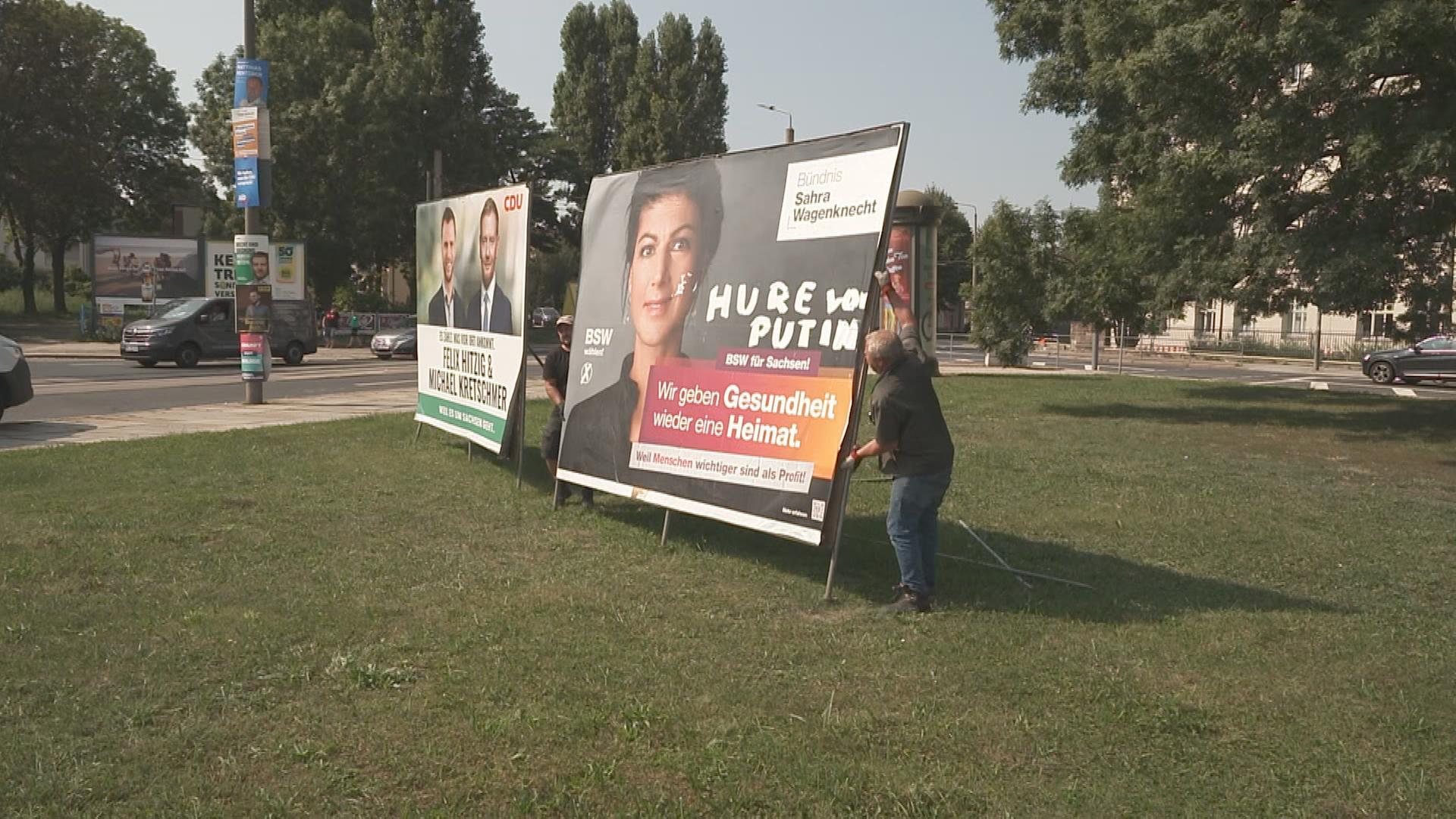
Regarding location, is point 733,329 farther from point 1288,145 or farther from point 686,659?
point 1288,145

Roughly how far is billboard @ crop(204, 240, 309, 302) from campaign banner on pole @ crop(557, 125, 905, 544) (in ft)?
99.9

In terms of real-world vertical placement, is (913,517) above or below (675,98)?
below

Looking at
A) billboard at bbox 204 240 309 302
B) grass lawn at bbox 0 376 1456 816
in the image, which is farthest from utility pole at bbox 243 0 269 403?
billboard at bbox 204 240 309 302

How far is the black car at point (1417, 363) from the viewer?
3244 cm

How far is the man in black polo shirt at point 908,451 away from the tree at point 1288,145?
11.2m

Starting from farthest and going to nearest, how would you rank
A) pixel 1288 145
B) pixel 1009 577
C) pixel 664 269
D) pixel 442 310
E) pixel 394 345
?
pixel 394 345, pixel 1288 145, pixel 442 310, pixel 664 269, pixel 1009 577

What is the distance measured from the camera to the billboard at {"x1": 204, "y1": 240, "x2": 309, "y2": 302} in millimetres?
37219

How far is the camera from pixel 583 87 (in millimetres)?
61531

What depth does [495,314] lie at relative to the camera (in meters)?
10.7

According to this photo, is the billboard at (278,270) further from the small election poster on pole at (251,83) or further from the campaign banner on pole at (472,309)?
the campaign banner on pole at (472,309)

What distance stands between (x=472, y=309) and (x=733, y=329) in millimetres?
4764

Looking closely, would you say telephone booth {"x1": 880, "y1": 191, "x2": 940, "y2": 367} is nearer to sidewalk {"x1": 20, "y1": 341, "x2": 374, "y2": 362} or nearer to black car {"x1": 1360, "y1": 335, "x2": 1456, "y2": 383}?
sidewalk {"x1": 20, "y1": 341, "x2": 374, "y2": 362}

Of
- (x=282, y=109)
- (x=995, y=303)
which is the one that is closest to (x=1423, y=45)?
(x=995, y=303)

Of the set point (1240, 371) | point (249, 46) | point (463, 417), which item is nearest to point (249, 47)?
point (249, 46)
